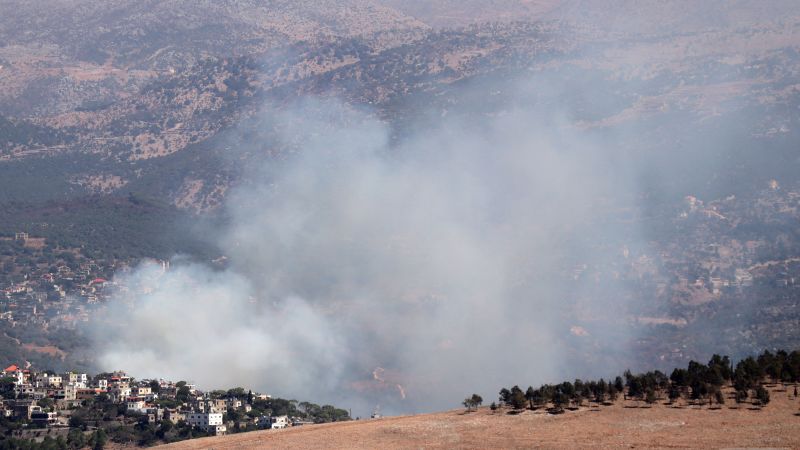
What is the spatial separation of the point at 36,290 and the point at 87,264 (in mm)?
12854

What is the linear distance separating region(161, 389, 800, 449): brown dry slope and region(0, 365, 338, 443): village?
25.0 metres

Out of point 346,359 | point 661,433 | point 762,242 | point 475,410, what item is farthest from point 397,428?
point 762,242

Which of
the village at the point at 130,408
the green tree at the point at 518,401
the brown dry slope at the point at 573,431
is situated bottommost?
the brown dry slope at the point at 573,431

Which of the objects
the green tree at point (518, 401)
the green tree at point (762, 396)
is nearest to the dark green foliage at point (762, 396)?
the green tree at point (762, 396)

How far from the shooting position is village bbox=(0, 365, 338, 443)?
102500 millimetres

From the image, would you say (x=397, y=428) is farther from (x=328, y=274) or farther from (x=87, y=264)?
(x=87, y=264)

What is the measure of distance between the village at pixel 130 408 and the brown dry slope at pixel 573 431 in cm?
2499

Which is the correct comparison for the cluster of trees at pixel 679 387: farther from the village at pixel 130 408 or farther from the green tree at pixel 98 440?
the green tree at pixel 98 440

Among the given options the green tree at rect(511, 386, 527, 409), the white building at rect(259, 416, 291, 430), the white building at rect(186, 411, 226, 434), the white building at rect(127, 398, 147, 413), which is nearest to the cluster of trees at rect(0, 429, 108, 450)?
the white building at rect(186, 411, 226, 434)

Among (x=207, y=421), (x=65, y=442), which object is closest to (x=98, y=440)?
(x=65, y=442)

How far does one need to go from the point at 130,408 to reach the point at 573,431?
165 feet

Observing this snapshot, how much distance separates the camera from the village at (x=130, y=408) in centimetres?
10250

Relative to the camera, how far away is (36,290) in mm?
184875

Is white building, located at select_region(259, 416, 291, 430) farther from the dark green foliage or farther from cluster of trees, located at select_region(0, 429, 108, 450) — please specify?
the dark green foliage
